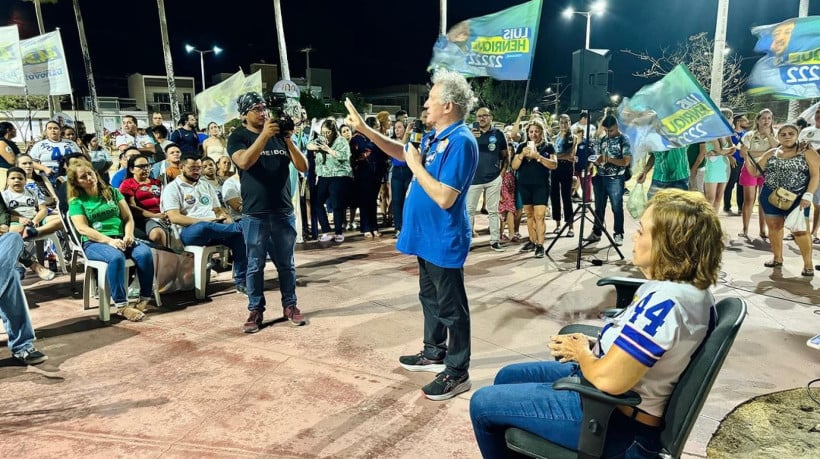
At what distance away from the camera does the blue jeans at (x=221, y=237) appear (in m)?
5.42

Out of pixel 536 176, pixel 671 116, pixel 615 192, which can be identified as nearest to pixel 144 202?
pixel 536 176

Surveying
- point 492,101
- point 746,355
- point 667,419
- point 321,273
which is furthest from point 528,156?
point 492,101

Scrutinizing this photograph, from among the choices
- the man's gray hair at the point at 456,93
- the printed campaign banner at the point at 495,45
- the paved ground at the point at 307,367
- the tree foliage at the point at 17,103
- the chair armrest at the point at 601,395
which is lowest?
the paved ground at the point at 307,367

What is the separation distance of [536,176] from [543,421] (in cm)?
561

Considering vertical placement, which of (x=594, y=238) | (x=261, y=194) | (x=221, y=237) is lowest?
(x=594, y=238)

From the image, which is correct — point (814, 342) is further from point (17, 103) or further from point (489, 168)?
point (17, 103)

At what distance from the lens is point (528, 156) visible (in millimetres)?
7102

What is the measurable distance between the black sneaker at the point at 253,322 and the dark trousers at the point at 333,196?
3923 millimetres

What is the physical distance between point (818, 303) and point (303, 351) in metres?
4.83

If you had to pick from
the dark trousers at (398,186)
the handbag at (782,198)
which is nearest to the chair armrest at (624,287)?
the handbag at (782,198)

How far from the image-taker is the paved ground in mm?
2830

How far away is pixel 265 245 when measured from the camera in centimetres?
442

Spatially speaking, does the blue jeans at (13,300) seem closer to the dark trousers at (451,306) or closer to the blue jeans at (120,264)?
the blue jeans at (120,264)

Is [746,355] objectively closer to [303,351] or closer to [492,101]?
[303,351]
